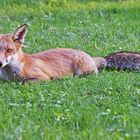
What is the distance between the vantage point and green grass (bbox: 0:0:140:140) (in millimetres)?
6496

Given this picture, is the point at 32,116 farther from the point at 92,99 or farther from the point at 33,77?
the point at 33,77

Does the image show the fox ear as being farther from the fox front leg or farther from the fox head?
the fox front leg

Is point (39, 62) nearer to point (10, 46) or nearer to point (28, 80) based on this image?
point (28, 80)

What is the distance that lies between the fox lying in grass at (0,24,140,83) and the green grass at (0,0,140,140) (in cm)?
26

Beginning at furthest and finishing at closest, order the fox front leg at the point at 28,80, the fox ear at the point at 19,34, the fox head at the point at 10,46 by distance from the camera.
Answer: the fox ear at the point at 19,34, the fox front leg at the point at 28,80, the fox head at the point at 10,46

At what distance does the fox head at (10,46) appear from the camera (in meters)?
8.95

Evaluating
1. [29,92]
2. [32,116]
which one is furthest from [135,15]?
[32,116]

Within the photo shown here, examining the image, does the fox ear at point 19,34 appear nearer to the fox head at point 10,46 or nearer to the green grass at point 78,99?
the fox head at point 10,46

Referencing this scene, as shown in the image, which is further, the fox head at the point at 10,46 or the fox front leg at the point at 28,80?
the fox front leg at the point at 28,80

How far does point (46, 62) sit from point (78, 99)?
1.97m

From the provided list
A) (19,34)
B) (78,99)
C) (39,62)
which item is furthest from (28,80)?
(78,99)

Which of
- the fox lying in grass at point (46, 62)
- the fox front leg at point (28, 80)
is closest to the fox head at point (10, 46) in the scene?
the fox lying in grass at point (46, 62)

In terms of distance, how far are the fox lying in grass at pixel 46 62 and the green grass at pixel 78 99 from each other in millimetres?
259

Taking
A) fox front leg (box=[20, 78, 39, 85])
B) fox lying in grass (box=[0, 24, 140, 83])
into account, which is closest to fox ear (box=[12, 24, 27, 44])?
fox lying in grass (box=[0, 24, 140, 83])
